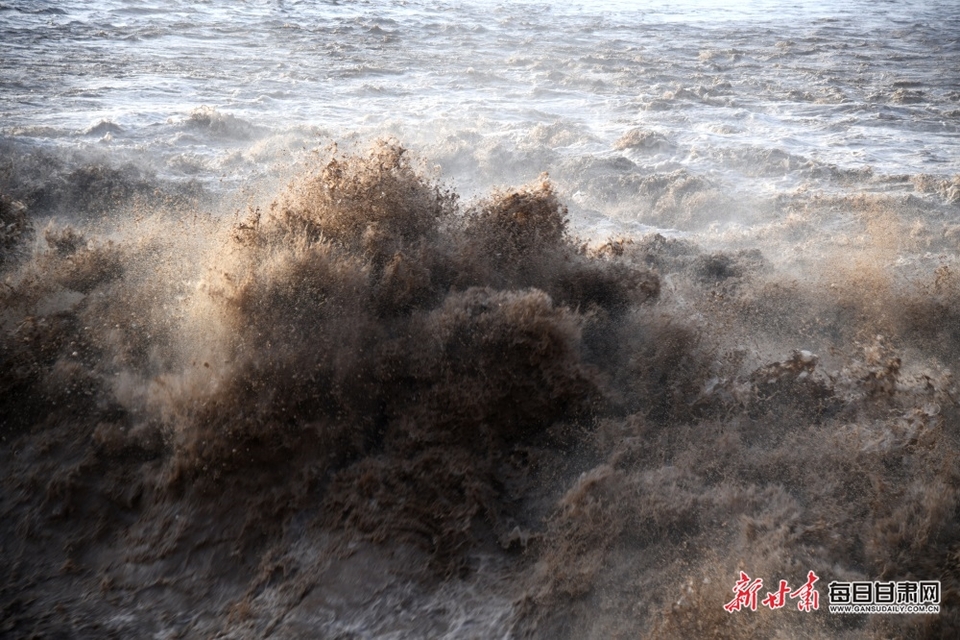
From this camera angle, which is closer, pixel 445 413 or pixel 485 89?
pixel 445 413

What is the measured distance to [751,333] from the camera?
5402mm

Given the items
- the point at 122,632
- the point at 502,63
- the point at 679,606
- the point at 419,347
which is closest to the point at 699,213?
the point at 419,347

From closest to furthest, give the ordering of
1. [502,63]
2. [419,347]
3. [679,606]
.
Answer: [679,606] < [419,347] < [502,63]

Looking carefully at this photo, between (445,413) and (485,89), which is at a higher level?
(485,89)

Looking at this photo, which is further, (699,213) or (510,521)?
(699,213)

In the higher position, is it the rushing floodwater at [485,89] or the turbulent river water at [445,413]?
the rushing floodwater at [485,89]

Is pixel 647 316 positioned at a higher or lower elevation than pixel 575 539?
higher

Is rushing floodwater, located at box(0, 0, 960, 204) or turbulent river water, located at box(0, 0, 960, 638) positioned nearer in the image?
turbulent river water, located at box(0, 0, 960, 638)

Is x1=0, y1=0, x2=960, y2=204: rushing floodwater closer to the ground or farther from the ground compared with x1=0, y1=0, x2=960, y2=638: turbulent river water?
farther from the ground

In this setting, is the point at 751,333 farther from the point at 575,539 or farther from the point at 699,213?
the point at 699,213

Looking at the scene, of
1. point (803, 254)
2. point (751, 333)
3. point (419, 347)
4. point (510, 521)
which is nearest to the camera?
point (510, 521)

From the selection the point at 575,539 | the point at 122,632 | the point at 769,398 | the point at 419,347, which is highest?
the point at 419,347

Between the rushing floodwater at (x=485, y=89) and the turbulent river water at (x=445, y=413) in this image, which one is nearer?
the turbulent river water at (x=445, y=413)

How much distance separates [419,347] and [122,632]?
2.28 m
